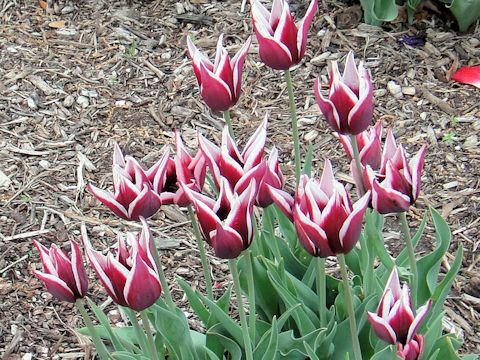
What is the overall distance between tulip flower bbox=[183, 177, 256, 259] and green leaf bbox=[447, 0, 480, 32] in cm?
242

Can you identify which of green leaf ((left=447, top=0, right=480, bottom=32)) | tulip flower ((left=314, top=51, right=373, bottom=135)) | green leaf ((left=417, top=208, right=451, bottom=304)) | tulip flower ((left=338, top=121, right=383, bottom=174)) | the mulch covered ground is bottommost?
the mulch covered ground

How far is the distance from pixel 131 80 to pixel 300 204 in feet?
7.55

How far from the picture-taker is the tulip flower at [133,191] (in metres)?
1.59

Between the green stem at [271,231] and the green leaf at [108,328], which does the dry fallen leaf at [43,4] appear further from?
the green leaf at [108,328]

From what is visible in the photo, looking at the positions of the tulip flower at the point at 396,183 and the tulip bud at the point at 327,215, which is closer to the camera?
the tulip bud at the point at 327,215

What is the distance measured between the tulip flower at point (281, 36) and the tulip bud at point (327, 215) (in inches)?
15.7

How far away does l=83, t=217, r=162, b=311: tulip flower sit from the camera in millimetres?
1461

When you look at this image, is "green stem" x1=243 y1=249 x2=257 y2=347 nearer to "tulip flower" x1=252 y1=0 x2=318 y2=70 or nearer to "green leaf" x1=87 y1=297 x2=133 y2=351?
"green leaf" x1=87 y1=297 x2=133 y2=351

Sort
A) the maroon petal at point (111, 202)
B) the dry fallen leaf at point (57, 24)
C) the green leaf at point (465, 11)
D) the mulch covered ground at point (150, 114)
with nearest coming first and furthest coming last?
the maroon petal at point (111, 202)
the mulch covered ground at point (150, 114)
the green leaf at point (465, 11)
the dry fallen leaf at point (57, 24)

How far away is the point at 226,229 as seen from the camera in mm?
1436

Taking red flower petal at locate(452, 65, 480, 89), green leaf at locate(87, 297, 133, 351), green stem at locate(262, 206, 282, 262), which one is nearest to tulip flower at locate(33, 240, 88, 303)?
green leaf at locate(87, 297, 133, 351)

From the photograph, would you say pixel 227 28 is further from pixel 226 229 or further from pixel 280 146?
pixel 226 229

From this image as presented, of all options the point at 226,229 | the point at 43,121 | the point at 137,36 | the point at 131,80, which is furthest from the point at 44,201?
the point at 226,229

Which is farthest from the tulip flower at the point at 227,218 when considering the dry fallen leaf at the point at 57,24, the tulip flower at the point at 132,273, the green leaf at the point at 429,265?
the dry fallen leaf at the point at 57,24
